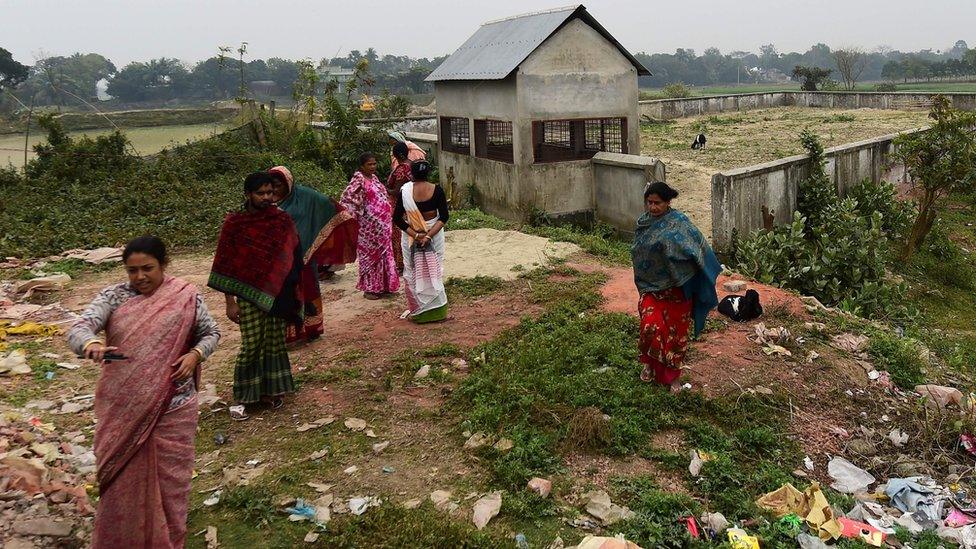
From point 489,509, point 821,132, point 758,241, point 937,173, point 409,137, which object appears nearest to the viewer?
point 489,509

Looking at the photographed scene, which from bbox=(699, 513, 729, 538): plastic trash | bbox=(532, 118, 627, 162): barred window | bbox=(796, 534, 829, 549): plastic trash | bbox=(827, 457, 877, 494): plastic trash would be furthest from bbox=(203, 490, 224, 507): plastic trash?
bbox=(532, 118, 627, 162): barred window

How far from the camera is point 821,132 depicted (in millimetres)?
22703

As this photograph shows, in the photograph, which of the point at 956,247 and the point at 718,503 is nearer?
the point at 718,503

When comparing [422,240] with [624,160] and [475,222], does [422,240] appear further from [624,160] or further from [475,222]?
[624,160]

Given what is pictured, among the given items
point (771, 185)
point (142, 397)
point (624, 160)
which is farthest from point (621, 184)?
point (142, 397)

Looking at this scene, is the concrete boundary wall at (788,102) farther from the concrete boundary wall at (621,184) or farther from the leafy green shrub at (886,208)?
the concrete boundary wall at (621,184)

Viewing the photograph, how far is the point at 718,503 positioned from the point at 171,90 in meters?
39.9

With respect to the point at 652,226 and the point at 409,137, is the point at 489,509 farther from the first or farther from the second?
the point at 409,137

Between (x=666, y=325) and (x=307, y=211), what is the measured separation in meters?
2.88

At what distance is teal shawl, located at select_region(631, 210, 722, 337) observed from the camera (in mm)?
4801

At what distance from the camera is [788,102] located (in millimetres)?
35781

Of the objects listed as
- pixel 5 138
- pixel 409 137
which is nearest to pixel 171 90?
pixel 5 138

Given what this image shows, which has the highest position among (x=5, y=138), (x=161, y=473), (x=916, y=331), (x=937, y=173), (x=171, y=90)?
(x=171, y=90)

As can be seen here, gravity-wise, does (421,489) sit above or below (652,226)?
below
